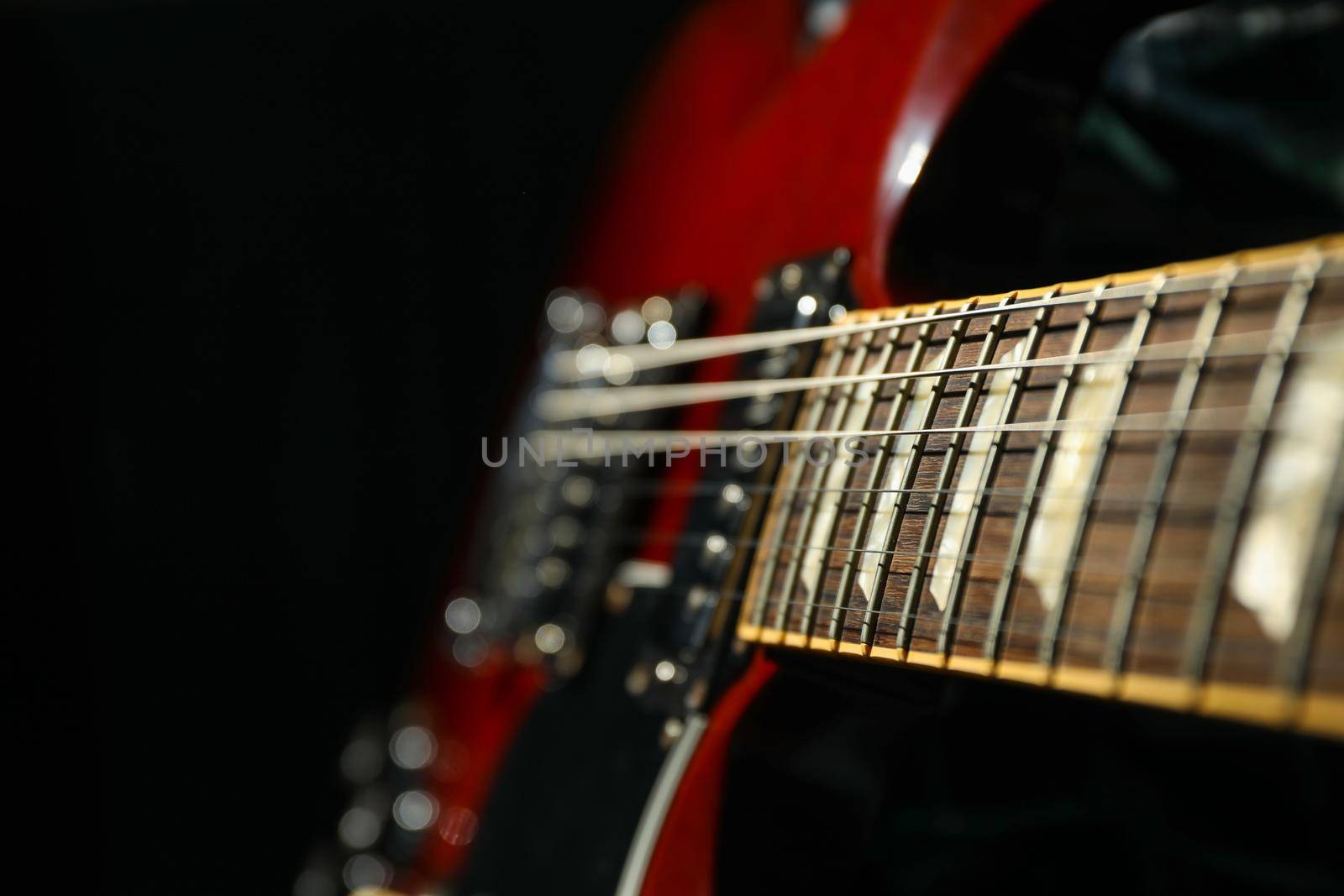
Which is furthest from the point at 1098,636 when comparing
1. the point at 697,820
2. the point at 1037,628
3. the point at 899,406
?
the point at 697,820

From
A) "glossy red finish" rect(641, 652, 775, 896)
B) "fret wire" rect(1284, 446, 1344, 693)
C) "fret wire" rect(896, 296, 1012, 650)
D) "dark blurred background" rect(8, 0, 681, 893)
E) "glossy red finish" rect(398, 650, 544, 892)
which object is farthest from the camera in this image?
"dark blurred background" rect(8, 0, 681, 893)

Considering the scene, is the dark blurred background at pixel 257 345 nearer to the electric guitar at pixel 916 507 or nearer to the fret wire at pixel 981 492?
the electric guitar at pixel 916 507

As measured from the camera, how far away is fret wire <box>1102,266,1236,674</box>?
27 centimetres

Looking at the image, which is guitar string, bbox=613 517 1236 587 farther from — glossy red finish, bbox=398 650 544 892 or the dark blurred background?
the dark blurred background

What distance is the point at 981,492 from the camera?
0.32 meters

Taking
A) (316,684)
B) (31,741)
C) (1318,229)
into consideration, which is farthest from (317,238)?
(1318,229)

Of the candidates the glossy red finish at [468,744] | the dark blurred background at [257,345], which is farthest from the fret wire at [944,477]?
the dark blurred background at [257,345]

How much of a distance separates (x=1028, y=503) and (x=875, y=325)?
0.12 metres

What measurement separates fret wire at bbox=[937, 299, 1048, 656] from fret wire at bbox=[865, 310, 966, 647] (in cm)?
3

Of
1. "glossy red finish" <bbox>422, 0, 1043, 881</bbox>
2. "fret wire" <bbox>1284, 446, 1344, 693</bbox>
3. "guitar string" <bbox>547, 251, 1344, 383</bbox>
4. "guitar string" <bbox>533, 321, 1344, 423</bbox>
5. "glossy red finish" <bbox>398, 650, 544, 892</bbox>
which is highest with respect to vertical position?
"glossy red finish" <bbox>422, 0, 1043, 881</bbox>

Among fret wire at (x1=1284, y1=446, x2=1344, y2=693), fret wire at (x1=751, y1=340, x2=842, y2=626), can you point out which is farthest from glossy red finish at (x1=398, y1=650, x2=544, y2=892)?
fret wire at (x1=1284, y1=446, x2=1344, y2=693)

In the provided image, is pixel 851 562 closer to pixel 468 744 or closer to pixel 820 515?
pixel 820 515

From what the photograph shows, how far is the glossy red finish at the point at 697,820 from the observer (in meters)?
0.46

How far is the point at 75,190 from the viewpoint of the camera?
3.28ft
